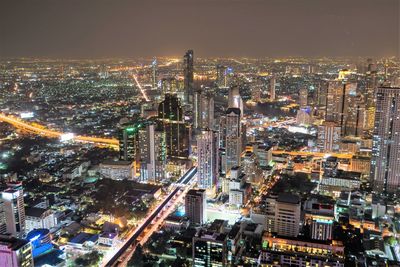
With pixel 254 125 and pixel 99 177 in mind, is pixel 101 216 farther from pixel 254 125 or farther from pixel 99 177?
pixel 254 125

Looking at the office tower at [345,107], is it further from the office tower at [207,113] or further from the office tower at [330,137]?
the office tower at [207,113]

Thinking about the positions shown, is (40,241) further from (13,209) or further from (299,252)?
(299,252)

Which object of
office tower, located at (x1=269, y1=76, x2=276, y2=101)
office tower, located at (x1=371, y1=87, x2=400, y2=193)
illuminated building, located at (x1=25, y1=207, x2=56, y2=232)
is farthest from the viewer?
office tower, located at (x1=269, y1=76, x2=276, y2=101)

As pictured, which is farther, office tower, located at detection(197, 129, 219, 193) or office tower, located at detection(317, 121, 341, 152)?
office tower, located at detection(317, 121, 341, 152)

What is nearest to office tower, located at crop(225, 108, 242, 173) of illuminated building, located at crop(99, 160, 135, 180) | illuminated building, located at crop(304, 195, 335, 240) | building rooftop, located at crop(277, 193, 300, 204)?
illuminated building, located at crop(99, 160, 135, 180)

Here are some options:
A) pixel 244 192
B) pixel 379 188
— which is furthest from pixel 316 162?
pixel 244 192

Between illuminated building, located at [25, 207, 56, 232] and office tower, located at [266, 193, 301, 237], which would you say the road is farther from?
office tower, located at [266, 193, 301, 237]

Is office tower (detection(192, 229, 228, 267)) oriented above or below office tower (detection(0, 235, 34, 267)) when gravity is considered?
below
